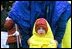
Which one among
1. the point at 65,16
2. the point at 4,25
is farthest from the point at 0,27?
the point at 65,16

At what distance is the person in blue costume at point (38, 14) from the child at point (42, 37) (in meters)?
0.05

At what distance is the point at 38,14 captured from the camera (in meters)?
4.37

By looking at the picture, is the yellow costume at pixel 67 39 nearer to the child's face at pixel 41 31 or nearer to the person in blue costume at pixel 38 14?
the person in blue costume at pixel 38 14

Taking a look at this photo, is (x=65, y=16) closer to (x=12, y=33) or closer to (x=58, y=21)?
(x=58, y=21)

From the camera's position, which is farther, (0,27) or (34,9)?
(0,27)

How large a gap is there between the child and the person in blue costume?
5cm

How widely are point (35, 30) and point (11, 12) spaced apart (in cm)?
29

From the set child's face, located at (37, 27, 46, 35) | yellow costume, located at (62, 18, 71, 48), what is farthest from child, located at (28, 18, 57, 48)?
yellow costume, located at (62, 18, 71, 48)

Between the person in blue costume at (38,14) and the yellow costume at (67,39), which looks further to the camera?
the yellow costume at (67,39)

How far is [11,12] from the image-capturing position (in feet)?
14.5

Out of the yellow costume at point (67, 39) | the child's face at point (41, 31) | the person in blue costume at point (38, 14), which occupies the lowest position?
the yellow costume at point (67, 39)

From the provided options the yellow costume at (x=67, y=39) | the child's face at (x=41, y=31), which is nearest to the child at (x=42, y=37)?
the child's face at (x=41, y=31)

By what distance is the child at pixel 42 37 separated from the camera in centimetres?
443

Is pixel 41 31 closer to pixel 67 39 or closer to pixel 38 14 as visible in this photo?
pixel 38 14
